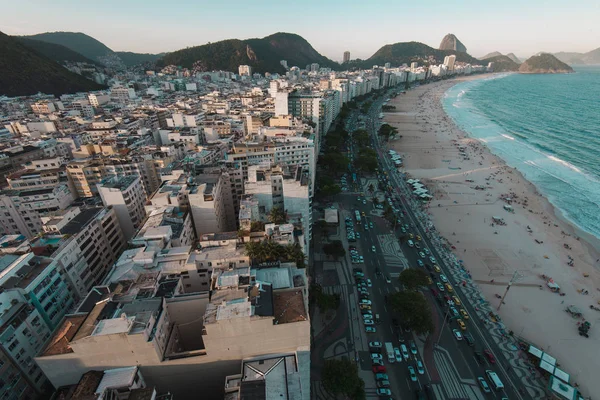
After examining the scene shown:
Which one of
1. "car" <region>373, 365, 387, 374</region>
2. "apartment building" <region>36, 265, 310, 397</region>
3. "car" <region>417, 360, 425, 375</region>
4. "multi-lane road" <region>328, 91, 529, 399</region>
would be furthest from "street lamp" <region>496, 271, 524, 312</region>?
"apartment building" <region>36, 265, 310, 397</region>

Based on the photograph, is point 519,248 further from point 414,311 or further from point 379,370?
point 379,370

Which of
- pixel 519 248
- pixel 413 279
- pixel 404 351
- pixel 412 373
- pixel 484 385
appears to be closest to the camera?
pixel 484 385

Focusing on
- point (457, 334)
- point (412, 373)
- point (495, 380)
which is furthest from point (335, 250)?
point (495, 380)

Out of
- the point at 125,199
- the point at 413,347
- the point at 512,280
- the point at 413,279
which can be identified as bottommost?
the point at 512,280

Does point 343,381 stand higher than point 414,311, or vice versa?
point 414,311

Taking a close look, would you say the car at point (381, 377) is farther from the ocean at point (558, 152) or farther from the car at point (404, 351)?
the ocean at point (558, 152)

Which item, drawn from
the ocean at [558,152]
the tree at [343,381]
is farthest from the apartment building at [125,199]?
the ocean at [558,152]

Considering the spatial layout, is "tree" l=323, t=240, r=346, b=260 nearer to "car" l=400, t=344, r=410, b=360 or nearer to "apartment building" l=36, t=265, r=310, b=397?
"car" l=400, t=344, r=410, b=360
